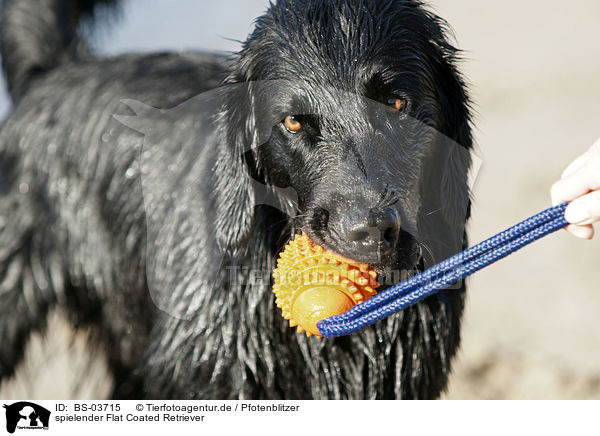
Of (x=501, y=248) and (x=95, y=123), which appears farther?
(x=95, y=123)

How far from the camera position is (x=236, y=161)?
102 inches

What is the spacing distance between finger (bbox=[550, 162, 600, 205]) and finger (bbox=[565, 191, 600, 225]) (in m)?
0.03

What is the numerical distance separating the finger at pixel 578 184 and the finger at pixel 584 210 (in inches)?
1.2

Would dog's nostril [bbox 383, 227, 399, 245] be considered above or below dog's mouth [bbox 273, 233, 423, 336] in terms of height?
above

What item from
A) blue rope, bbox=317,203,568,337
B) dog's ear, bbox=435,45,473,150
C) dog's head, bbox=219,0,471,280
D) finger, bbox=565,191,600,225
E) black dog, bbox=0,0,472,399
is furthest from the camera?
dog's ear, bbox=435,45,473,150

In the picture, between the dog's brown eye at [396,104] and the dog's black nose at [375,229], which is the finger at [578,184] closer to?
the dog's black nose at [375,229]

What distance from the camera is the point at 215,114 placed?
2.88 meters
